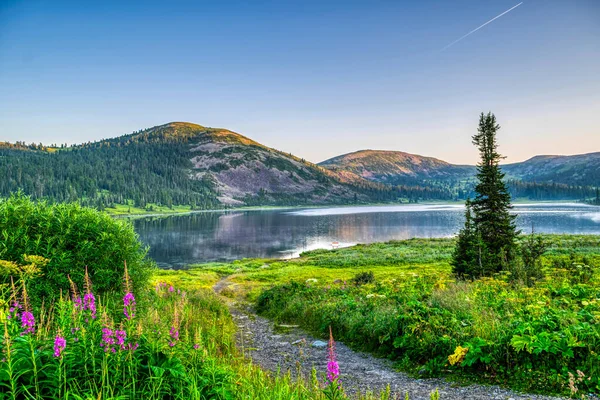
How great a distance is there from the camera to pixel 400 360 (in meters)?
9.52

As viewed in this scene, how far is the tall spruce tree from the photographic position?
66.6 ft

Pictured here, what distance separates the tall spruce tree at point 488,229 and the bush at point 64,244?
17235mm

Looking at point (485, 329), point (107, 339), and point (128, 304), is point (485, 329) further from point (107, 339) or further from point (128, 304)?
point (107, 339)

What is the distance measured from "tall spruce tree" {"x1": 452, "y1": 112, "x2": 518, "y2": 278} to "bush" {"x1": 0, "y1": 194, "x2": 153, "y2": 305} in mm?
17235

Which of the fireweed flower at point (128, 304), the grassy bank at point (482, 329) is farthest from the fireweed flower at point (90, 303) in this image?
the grassy bank at point (482, 329)

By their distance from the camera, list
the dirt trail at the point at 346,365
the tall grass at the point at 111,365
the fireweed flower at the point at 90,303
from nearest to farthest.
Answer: the tall grass at the point at 111,365, the fireweed flower at the point at 90,303, the dirt trail at the point at 346,365

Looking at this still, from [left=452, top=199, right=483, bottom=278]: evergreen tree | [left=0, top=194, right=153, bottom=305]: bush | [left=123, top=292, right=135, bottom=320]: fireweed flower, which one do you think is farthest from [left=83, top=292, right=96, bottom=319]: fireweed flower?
[left=452, top=199, right=483, bottom=278]: evergreen tree

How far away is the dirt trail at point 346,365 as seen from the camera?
713cm

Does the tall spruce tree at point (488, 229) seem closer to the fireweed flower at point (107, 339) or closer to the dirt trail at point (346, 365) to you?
the dirt trail at point (346, 365)

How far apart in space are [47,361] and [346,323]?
1017 cm

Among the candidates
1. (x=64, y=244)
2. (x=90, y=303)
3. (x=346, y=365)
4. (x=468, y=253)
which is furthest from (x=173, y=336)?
(x=468, y=253)

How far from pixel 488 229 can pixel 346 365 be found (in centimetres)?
1573

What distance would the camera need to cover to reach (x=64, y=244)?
10273 millimetres

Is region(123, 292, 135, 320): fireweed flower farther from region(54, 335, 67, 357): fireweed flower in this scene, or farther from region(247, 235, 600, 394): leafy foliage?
region(247, 235, 600, 394): leafy foliage
